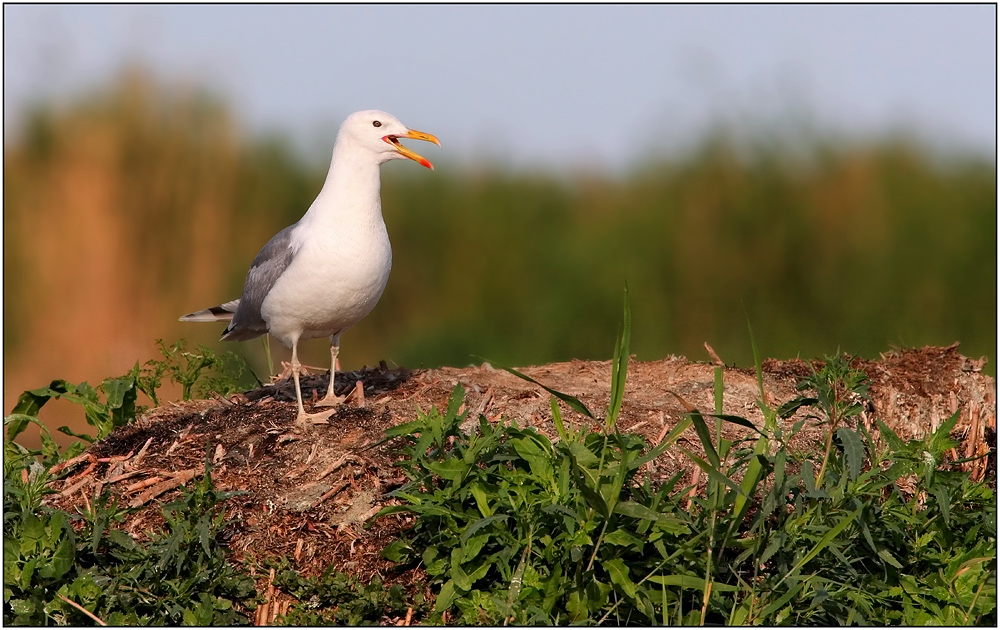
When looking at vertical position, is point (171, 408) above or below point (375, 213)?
below

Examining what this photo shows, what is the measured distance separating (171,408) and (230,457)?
126cm

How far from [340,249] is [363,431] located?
103cm

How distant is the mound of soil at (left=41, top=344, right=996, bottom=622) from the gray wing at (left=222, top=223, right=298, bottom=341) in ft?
1.38

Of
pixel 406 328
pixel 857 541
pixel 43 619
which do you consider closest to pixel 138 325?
pixel 406 328

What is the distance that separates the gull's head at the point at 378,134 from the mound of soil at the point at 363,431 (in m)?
1.35

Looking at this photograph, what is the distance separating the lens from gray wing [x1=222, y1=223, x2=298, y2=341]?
5.73 m

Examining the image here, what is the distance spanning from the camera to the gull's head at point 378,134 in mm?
5652

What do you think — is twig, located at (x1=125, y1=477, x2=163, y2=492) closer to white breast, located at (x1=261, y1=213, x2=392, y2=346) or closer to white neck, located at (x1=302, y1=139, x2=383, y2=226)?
white breast, located at (x1=261, y1=213, x2=392, y2=346)

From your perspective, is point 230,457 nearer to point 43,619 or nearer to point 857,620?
point 43,619

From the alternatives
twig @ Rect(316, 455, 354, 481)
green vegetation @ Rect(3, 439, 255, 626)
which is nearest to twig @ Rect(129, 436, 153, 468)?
green vegetation @ Rect(3, 439, 255, 626)

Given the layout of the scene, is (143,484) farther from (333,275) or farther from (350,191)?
(350,191)

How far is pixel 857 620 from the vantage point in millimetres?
3809

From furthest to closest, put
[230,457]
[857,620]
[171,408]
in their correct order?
1. [171,408]
2. [230,457]
3. [857,620]

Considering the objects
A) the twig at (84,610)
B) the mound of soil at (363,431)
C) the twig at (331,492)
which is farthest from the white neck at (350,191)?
the twig at (84,610)
